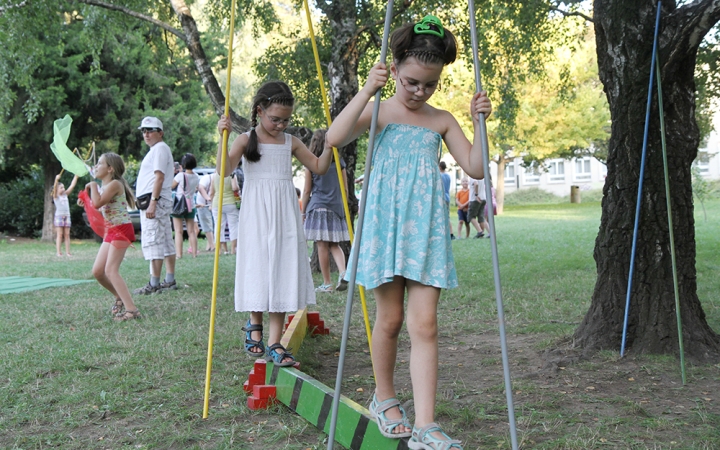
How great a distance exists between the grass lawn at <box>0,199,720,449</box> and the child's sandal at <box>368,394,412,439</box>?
413mm

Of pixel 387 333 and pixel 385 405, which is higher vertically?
pixel 387 333

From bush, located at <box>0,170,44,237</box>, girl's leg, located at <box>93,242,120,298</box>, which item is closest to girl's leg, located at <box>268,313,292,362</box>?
girl's leg, located at <box>93,242,120,298</box>

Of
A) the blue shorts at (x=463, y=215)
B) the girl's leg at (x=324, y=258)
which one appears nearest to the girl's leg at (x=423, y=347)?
the girl's leg at (x=324, y=258)

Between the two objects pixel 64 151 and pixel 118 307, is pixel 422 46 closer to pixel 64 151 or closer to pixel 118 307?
pixel 118 307

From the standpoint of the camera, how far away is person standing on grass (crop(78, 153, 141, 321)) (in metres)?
6.88

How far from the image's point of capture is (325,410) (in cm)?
357

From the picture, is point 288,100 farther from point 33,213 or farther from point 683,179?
point 33,213

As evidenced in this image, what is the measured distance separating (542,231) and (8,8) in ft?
43.7

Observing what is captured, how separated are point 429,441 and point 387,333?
1.70 feet

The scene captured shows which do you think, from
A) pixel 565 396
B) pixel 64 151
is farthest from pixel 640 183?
pixel 64 151

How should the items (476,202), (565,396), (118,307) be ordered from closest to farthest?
(565,396) < (118,307) < (476,202)

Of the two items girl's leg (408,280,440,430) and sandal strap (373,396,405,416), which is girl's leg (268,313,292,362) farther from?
girl's leg (408,280,440,430)

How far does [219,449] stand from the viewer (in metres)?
3.40

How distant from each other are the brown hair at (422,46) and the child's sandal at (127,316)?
185 inches
